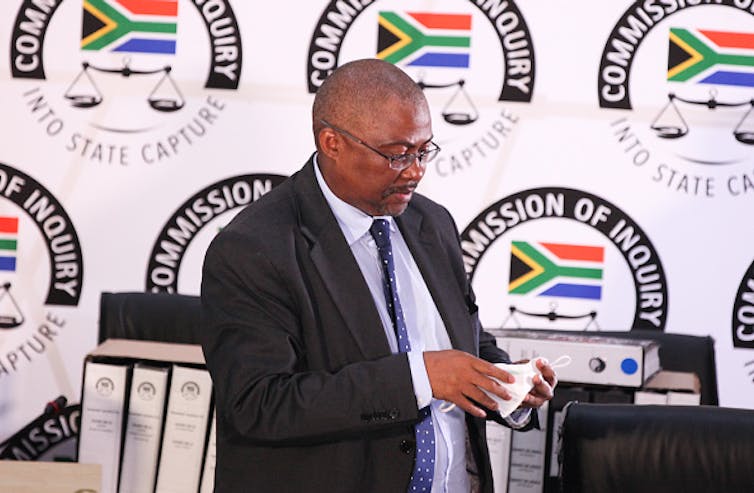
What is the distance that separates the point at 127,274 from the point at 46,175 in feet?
1.34

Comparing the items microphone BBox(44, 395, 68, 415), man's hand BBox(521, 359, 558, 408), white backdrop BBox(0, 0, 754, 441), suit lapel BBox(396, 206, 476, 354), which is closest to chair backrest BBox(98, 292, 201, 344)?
microphone BBox(44, 395, 68, 415)

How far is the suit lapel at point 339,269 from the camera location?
6.22ft

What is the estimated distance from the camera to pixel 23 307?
12.6 feet

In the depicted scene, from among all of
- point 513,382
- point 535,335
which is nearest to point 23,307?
point 535,335

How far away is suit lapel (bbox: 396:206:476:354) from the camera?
2039 mm

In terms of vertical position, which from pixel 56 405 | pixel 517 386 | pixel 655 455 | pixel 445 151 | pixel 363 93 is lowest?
pixel 56 405

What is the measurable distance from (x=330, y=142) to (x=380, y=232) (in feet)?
0.59

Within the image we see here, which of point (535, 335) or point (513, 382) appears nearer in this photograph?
point (513, 382)

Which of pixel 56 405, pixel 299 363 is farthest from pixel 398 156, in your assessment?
pixel 56 405

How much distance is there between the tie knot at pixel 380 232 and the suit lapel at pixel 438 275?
0.20ft

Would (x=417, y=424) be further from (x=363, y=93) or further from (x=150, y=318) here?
(x=150, y=318)

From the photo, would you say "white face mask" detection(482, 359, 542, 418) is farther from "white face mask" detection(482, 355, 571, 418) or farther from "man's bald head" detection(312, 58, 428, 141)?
"man's bald head" detection(312, 58, 428, 141)

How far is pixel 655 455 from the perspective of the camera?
1.95m

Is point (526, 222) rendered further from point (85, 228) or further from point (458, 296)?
point (458, 296)
